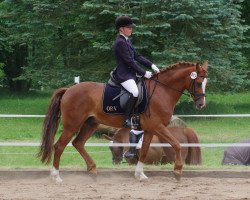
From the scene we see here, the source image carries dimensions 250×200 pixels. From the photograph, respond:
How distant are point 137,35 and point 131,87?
36.8ft

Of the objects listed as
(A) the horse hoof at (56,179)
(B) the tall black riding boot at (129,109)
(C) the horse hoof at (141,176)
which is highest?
(B) the tall black riding boot at (129,109)

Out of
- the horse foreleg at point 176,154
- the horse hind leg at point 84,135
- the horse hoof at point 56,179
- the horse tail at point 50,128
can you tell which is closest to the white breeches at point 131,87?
the horse foreleg at point 176,154

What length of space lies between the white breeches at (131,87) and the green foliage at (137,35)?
33.6 feet

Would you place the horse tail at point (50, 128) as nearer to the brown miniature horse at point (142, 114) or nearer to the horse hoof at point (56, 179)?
the brown miniature horse at point (142, 114)

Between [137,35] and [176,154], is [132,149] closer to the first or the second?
[176,154]

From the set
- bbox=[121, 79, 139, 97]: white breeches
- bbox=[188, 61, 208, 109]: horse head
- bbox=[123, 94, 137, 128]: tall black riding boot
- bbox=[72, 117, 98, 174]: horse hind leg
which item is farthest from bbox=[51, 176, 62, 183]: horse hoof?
bbox=[188, 61, 208, 109]: horse head

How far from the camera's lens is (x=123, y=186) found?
9484 mm

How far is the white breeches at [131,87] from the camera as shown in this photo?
384 inches

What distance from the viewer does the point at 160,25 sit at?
20594 millimetres

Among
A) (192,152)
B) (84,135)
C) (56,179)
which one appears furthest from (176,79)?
(192,152)

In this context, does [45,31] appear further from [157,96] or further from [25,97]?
[157,96]

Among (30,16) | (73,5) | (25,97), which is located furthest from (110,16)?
(25,97)

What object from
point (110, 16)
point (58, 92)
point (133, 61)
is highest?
point (133, 61)

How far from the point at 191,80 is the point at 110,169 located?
198 centimetres
